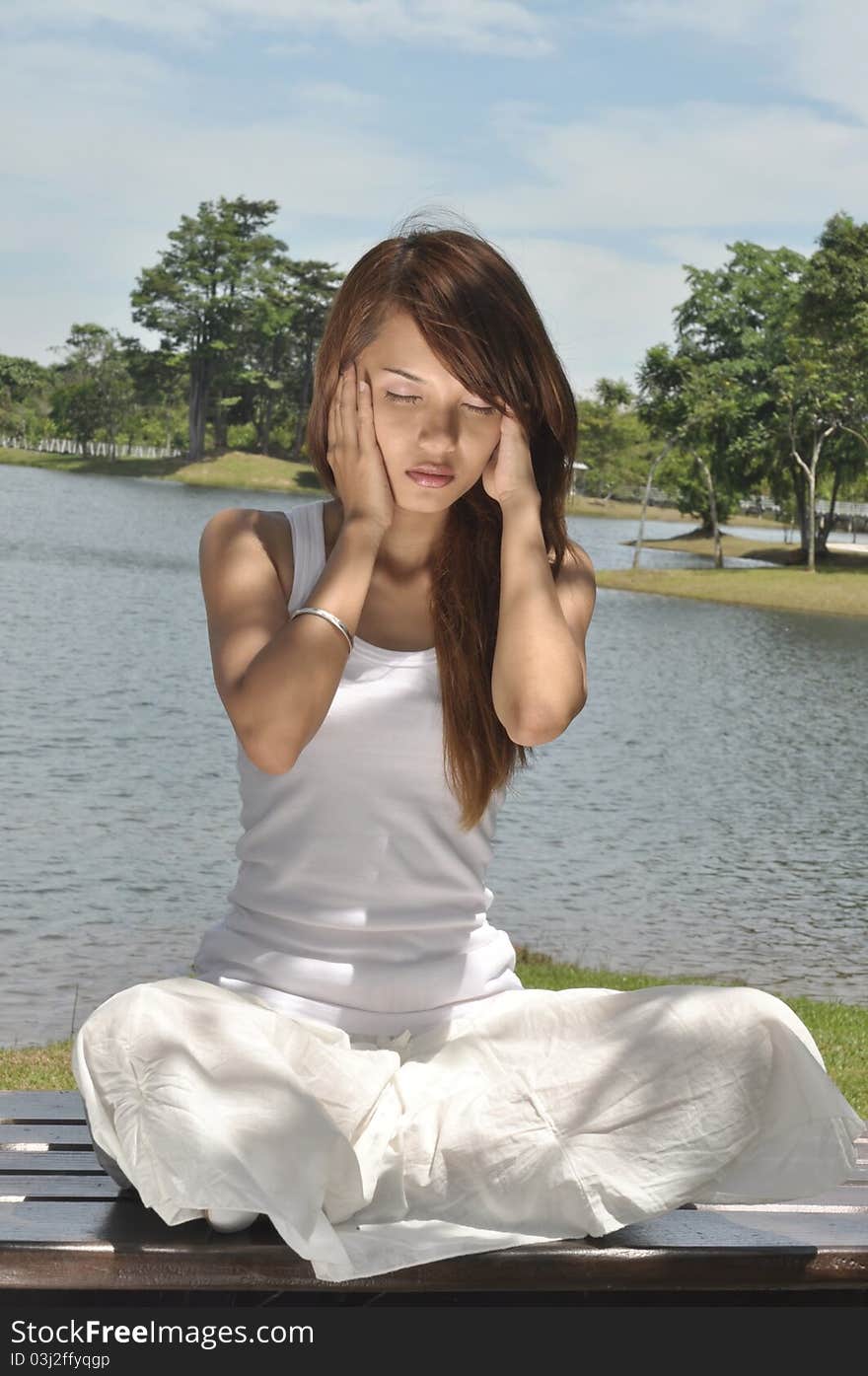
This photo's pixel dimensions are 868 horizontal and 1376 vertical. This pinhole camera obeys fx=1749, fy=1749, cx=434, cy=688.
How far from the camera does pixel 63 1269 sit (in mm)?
2164

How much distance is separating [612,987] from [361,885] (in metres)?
4.59

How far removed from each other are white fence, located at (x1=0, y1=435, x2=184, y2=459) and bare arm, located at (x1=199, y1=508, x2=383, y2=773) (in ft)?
317

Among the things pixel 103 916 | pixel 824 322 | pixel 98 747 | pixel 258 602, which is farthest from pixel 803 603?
pixel 258 602

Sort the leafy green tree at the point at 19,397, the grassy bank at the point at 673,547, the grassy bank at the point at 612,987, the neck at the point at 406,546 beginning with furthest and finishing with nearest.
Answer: the leafy green tree at the point at 19,397 → the grassy bank at the point at 673,547 → the grassy bank at the point at 612,987 → the neck at the point at 406,546

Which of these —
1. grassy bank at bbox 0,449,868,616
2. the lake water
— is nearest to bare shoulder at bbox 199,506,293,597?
the lake water

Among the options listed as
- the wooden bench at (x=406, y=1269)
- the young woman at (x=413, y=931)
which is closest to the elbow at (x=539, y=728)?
the young woman at (x=413, y=931)

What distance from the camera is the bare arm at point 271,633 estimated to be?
2.42m

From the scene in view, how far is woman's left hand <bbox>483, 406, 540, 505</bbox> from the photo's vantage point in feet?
8.81

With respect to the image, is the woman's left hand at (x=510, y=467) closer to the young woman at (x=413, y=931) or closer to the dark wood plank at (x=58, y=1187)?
the young woman at (x=413, y=931)

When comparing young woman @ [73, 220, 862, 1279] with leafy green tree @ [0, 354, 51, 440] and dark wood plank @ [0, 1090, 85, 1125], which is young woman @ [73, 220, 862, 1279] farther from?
leafy green tree @ [0, 354, 51, 440]

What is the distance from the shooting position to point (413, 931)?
2494mm

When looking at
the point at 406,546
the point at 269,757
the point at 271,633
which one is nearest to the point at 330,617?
the point at 271,633

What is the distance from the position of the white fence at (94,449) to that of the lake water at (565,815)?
72.4 metres

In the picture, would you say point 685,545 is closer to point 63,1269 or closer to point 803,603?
point 803,603
